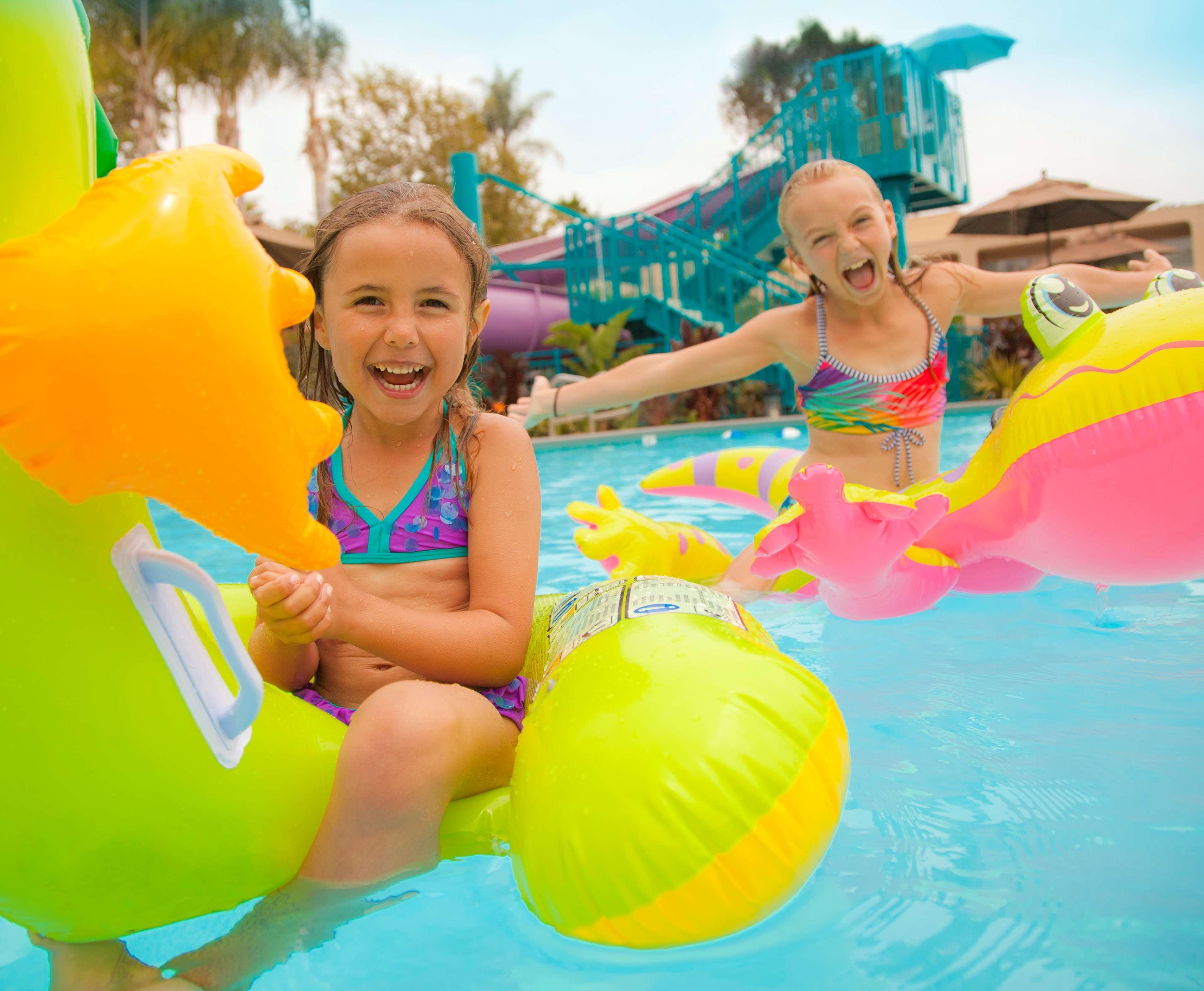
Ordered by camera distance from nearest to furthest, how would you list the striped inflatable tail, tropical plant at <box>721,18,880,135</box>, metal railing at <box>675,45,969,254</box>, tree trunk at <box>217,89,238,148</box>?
1. the striped inflatable tail
2. metal railing at <box>675,45,969,254</box>
3. tree trunk at <box>217,89,238,148</box>
4. tropical plant at <box>721,18,880,135</box>

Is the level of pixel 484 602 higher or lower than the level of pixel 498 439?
lower

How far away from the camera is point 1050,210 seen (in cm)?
1553

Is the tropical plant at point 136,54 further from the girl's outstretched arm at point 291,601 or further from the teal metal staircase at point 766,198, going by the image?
the girl's outstretched arm at point 291,601

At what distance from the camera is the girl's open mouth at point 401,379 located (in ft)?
5.09

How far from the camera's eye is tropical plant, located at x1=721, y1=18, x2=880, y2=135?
33938mm

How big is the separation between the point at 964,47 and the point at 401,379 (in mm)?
13204

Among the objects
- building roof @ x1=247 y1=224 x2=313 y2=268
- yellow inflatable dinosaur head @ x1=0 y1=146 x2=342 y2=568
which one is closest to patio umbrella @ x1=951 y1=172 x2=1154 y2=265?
building roof @ x1=247 y1=224 x2=313 y2=268

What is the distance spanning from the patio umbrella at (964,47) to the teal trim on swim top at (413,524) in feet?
41.6

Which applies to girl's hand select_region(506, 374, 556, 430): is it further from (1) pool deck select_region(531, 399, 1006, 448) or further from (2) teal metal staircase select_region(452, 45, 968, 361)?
(1) pool deck select_region(531, 399, 1006, 448)

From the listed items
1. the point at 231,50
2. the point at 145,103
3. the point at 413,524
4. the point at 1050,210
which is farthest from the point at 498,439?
the point at 231,50

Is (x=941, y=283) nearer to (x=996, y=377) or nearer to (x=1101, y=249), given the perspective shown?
(x=996, y=377)

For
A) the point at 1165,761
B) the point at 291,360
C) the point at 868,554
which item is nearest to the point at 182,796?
the point at 868,554

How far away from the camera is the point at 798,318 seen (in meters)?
2.96

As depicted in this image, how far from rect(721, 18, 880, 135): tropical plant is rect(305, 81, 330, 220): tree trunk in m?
16.2
